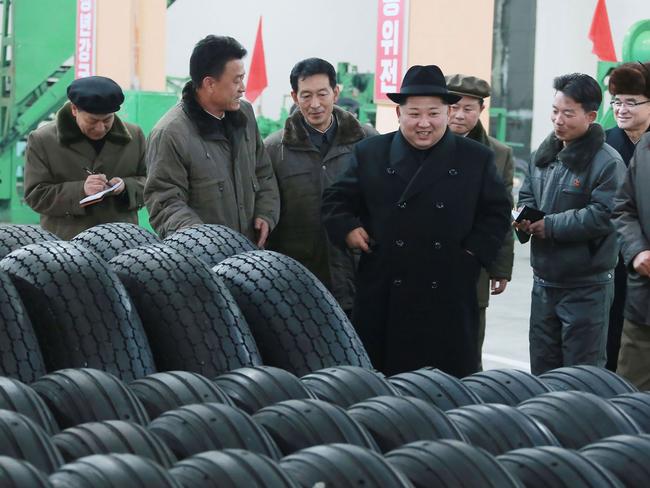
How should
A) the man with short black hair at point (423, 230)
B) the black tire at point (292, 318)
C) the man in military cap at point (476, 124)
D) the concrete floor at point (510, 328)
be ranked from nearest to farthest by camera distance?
the black tire at point (292, 318) → the man with short black hair at point (423, 230) → the man in military cap at point (476, 124) → the concrete floor at point (510, 328)

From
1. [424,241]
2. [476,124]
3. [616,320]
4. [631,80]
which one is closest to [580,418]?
[424,241]

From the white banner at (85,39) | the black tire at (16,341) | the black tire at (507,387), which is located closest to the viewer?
the black tire at (507,387)

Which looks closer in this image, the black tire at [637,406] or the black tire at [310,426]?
the black tire at [310,426]

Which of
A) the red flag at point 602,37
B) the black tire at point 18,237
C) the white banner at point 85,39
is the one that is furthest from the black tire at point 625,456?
the white banner at point 85,39

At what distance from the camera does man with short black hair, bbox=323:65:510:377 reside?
346cm

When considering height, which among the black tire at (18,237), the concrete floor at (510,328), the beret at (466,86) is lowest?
the concrete floor at (510,328)

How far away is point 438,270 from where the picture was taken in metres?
3.47

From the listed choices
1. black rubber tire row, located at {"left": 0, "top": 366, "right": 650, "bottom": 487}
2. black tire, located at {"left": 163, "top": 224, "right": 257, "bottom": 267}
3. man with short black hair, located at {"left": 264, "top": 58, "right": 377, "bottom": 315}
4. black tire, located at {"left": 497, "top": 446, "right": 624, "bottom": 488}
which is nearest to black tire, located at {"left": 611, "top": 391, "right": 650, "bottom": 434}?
black rubber tire row, located at {"left": 0, "top": 366, "right": 650, "bottom": 487}

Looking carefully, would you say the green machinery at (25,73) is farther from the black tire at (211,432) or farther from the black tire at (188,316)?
the black tire at (211,432)

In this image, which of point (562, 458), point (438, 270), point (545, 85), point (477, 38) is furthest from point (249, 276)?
point (545, 85)

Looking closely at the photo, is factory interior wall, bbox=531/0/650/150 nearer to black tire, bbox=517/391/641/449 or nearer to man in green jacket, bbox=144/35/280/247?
man in green jacket, bbox=144/35/280/247

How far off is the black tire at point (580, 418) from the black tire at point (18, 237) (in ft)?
5.13

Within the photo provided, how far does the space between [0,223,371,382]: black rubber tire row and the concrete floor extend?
3096 mm

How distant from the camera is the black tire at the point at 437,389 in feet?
7.01
